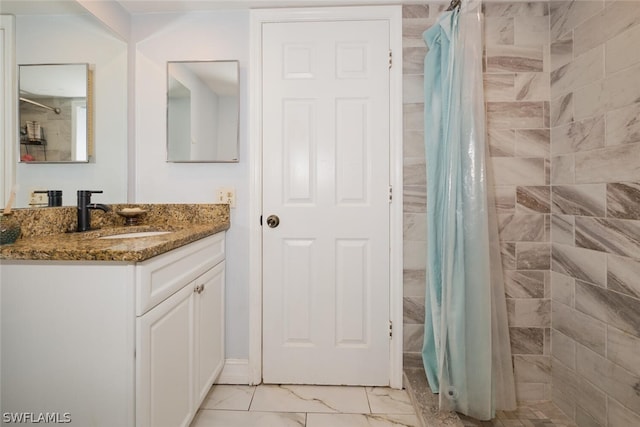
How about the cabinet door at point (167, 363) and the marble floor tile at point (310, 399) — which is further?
the marble floor tile at point (310, 399)

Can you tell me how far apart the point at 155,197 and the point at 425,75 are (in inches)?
67.2

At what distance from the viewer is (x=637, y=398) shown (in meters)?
1.23

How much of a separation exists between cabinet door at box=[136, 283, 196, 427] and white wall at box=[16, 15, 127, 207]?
79 cm

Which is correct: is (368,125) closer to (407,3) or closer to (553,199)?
(407,3)

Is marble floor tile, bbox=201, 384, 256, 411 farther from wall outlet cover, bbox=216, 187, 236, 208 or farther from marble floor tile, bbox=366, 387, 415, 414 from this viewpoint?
wall outlet cover, bbox=216, 187, 236, 208

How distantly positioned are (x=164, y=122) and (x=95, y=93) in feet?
1.14

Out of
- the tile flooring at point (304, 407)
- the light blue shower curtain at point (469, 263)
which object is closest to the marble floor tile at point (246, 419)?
the tile flooring at point (304, 407)

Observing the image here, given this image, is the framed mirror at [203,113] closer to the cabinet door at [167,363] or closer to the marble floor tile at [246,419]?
the cabinet door at [167,363]

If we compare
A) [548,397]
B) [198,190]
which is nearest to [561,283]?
[548,397]

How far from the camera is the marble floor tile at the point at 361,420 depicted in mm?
1484

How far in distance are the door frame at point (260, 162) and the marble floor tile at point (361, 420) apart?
23 cm

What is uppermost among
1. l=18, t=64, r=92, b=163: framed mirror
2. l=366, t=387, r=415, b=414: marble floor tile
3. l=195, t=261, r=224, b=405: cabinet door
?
l=18, t=64, r=92, b=163: framed mirror

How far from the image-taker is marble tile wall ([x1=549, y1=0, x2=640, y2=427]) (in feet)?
4.13

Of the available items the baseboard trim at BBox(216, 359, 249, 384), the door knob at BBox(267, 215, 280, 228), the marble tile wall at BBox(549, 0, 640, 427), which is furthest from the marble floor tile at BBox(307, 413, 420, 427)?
the door knob at BBox(267, 215, 280, 228)
